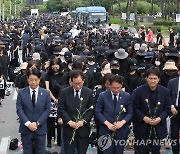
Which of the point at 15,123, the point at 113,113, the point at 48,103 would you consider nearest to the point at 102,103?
the point at 113,113

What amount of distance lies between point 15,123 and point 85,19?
3533 centimetres

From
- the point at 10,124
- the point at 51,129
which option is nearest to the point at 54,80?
the point at 51,129

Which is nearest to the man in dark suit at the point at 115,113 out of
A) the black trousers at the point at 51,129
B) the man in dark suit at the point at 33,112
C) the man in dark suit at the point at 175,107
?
the man in dark suit at the point at 33,112

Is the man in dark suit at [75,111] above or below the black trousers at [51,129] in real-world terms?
above

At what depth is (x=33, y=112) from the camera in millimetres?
7750

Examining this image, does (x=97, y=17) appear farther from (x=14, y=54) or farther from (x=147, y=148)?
(x=147, y=148)

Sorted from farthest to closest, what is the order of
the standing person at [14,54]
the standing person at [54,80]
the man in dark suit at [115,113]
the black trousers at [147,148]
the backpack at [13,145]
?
the standing person at [14,54]
the backpack at [13,145]
the standing person at [54,80]
the black trousers at [147,148]
the man in dark suit at [115,113]

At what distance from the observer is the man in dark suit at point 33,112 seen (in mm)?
7711

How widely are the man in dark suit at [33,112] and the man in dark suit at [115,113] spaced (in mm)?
840

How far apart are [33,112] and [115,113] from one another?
124cm

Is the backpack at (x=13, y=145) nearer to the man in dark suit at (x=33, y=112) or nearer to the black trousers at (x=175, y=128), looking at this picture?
the man in dark suit at (x=33, y=112)

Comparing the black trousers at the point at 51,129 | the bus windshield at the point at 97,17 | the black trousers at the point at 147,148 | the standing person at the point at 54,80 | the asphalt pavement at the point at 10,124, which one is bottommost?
the asphalt pavement at the point at 10,124

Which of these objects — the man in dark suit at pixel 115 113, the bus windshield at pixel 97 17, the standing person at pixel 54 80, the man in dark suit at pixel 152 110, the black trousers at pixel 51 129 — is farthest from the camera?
the bus windshield at pixel 97 17

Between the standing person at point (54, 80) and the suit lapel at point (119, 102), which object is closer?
the suit lapel at point (119, 102)
